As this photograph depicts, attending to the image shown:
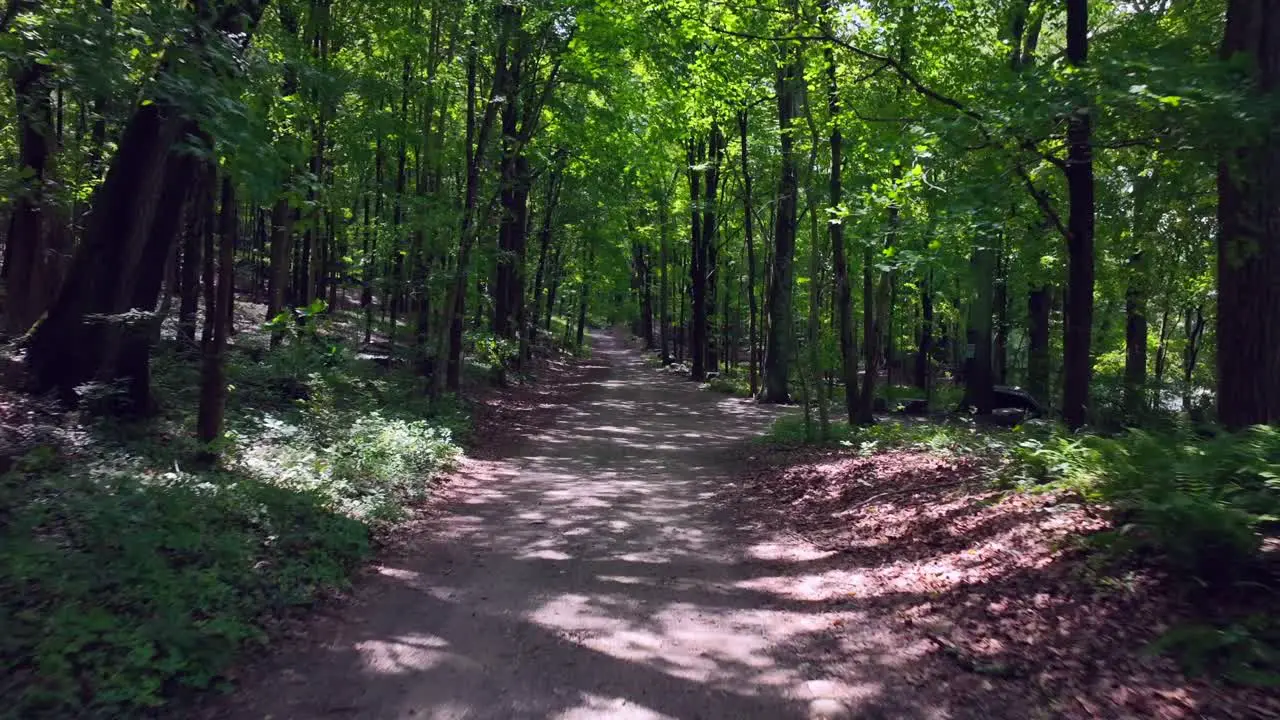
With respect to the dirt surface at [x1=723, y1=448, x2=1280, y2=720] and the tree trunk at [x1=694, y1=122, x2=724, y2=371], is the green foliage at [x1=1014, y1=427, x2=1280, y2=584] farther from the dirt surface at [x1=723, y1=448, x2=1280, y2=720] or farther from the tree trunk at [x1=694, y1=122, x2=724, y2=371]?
the tree trunk at [x1=694, y1=122, x2=724, y2=371]

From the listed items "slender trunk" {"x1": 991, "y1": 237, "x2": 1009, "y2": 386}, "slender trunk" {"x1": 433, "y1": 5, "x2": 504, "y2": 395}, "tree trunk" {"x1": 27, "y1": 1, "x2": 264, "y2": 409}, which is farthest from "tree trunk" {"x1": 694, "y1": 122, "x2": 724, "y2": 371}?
"tree trunk" {"x1": 27, "y1": 1, "x2": 264, "y2": 409}

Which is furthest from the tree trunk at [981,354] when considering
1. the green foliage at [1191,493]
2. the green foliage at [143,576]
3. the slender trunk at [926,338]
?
the green foliage at [143,576]

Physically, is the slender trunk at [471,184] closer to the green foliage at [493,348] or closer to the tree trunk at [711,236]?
the green foliage at [493,348]

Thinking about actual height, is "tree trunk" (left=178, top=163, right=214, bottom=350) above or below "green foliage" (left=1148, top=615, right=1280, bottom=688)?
above

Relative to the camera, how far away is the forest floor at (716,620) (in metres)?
4.43

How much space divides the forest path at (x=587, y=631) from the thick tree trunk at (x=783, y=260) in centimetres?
925

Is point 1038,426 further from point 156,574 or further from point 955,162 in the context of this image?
point 156,574

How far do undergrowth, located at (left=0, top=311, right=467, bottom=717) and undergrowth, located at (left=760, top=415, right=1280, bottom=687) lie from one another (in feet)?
19.2

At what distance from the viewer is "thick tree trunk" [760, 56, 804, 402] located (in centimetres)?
1719

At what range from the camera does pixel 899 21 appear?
11.6 metres

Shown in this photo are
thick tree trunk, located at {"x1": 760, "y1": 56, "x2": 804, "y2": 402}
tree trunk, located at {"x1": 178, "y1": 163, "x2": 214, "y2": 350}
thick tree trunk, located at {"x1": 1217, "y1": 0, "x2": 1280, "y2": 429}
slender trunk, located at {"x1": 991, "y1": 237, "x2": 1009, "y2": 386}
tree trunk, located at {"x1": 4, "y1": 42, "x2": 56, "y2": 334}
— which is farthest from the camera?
slender trunk, located at {"x1": 991, "y1": 237, "x2": 1009, "y2": 386}

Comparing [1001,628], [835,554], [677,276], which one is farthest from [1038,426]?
[677,276]

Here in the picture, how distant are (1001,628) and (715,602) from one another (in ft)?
7.24

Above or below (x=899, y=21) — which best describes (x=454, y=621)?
below
